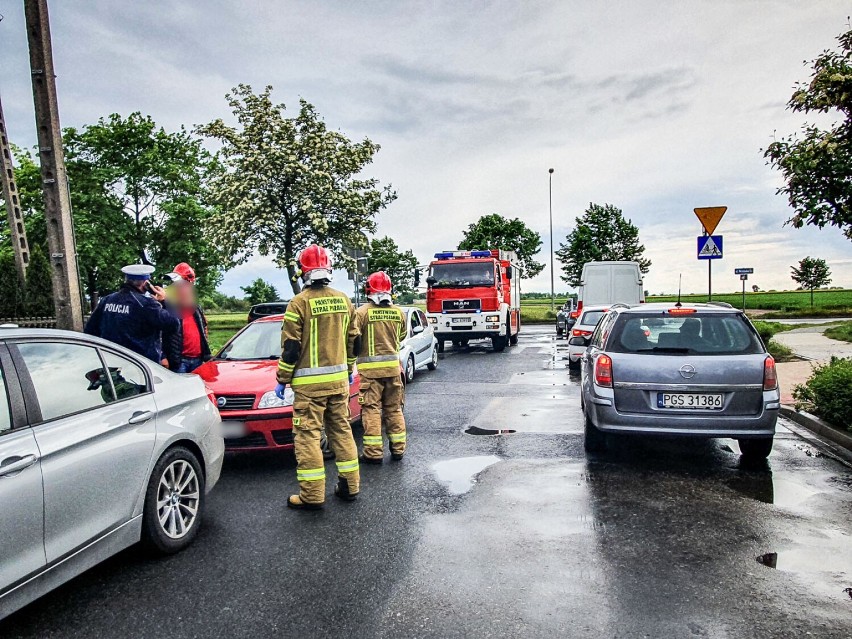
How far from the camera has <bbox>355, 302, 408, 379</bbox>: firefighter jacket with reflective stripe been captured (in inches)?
254

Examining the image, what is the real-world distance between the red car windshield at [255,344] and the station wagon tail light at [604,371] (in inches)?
141

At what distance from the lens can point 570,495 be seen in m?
5.23

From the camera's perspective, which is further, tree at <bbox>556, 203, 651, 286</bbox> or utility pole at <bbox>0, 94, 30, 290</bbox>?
tree at <bbox>556, 203, 651, 286</bbox>

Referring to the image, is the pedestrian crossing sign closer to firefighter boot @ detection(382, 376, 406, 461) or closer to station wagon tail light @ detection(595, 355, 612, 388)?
station wagon tail light @ detection(595, 355, 612, 388)

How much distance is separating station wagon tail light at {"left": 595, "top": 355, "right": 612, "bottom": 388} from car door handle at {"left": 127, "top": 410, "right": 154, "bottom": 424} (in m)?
3.87

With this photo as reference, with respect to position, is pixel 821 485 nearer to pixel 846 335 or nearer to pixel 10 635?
pixel 10 635

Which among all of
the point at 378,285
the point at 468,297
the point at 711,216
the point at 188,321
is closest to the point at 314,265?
the point at 378,285

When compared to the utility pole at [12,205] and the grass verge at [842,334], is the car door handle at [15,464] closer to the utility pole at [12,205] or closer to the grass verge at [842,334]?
the utility pole at [12,205]

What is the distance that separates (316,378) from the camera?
4.93 m

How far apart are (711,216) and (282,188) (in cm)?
1587

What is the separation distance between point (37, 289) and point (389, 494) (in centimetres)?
1594

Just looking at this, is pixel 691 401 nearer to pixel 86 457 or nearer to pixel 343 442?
pixel 343 442

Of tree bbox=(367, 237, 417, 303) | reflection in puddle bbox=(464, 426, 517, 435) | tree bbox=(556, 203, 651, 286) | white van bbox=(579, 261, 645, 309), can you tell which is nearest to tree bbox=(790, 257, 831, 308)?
tree bbox=(556, 203, 651, 286)

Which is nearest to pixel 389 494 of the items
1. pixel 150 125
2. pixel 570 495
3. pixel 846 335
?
pixel 570 495
